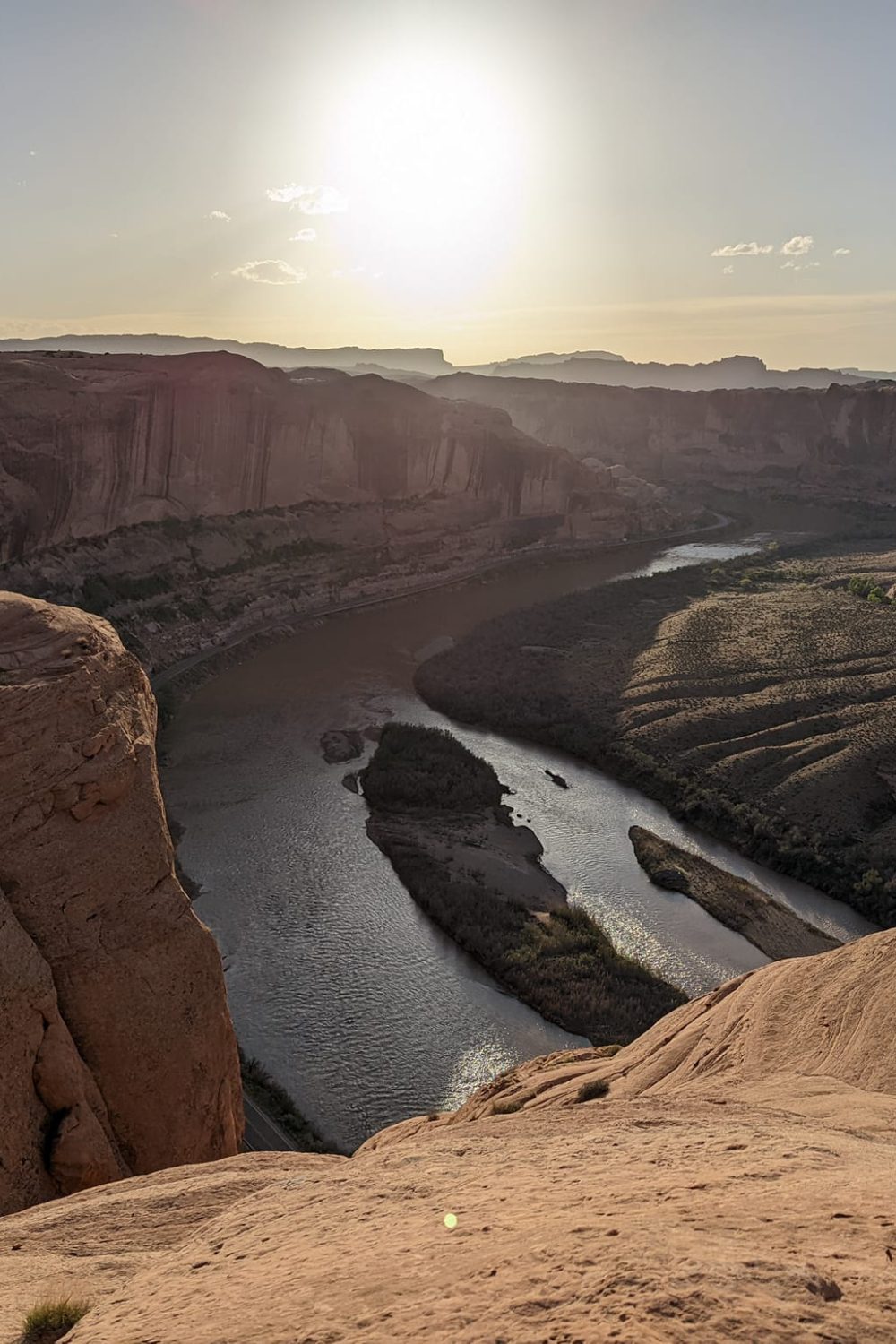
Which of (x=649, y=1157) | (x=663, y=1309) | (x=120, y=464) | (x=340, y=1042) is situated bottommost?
(x=340, y=1042)

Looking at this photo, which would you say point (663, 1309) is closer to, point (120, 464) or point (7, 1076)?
point (7, 1076)

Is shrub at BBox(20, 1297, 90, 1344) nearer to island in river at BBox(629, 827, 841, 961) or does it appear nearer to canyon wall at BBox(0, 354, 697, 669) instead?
island in river at BBox(629, 827, 841, 961)

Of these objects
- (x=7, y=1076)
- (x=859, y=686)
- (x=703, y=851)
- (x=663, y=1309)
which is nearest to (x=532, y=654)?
(x=859, y=686)

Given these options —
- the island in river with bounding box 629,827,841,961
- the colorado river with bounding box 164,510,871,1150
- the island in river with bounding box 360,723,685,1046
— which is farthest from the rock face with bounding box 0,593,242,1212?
the island in river with bounding box 629,827,841,961

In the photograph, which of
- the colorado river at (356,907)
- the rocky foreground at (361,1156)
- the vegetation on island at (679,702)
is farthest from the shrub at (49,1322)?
the vegetation on island at (679,702)

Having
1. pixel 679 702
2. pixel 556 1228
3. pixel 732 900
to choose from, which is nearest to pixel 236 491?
pixel 679 702

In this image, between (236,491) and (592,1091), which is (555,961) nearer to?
(592,1091)
